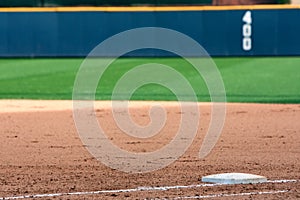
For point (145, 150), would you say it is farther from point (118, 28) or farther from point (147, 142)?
point (118, 28)

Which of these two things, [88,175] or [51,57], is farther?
[51,57]

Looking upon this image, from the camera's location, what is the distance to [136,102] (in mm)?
13695

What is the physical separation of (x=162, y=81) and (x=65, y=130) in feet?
23.4

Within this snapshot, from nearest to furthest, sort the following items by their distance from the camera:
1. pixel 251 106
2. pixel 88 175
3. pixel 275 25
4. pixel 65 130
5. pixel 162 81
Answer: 1. pixel 88 175
2. pixel 65 130
3. pixel 251 106
4. pixel 162 81
5. pixel 275 25

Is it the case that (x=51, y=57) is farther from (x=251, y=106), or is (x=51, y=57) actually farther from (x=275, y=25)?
(x=251, y=106)

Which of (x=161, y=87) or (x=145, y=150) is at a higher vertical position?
(x=145, y=150)

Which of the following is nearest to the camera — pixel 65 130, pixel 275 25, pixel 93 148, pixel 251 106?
pixel 93 148

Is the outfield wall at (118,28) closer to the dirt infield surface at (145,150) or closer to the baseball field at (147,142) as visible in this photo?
the baseball field at (147,142)

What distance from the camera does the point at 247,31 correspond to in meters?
23.4

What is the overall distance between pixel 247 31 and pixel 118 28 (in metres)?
3.45

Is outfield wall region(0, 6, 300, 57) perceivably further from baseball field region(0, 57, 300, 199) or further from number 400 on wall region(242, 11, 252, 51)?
baseball field region(0, 57, 300, 199)

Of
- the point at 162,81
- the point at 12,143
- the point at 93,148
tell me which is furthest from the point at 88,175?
the point at 162,81

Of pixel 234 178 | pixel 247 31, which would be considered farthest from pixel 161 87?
pixel 234 178

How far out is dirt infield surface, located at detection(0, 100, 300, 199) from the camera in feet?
20.9
